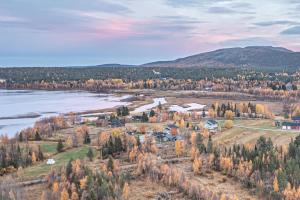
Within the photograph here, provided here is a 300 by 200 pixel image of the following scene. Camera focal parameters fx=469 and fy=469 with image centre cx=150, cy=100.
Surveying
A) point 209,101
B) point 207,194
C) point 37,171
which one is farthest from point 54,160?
point 209,101

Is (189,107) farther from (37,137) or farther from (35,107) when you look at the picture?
(37,137)

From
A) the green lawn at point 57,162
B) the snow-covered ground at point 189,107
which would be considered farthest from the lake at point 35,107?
the green lawn at point 57,162

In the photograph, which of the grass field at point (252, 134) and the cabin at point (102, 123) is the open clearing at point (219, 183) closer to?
the grass field at point (252, 134)

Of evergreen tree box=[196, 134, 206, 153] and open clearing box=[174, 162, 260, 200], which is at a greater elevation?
evergreen tree box=[196, 134, 206, 153]

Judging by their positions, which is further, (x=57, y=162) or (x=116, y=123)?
(x=116, y=123)

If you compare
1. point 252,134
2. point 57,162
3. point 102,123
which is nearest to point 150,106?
point 102,123

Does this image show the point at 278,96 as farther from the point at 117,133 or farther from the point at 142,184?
the point at 142,184

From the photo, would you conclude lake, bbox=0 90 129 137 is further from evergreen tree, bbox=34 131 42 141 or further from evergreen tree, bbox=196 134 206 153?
evergreen tree, bbox=196 134 206 153

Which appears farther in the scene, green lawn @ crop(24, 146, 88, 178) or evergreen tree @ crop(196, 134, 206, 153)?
evergreen tree @ crop(196, 134, 206, 153)

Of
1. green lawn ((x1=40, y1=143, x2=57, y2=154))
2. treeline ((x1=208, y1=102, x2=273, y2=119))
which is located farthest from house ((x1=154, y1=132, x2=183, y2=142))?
treeline ((x1=208, y1=102, x2=273, y2=119))
